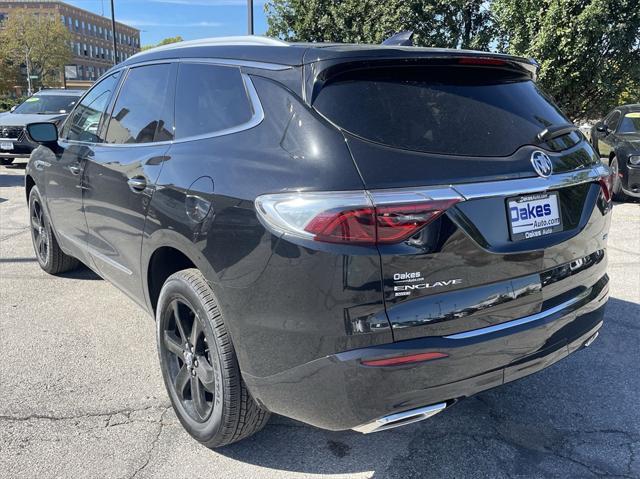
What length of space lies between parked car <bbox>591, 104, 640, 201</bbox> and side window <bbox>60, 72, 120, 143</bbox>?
7.90m

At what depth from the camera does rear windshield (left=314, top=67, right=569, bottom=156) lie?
2.08 metres

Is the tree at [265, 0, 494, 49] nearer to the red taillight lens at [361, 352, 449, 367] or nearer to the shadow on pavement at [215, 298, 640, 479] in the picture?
the shadow on pavement at [215, 298, 640, 479]

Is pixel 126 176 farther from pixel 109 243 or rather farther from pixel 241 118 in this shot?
pixel 241 118

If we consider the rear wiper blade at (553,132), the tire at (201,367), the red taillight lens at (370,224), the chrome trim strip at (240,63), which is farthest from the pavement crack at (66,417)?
the rear wiper blade at (553,132)

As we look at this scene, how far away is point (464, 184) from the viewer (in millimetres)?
2035

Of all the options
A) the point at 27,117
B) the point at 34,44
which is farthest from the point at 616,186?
the point at 34,44

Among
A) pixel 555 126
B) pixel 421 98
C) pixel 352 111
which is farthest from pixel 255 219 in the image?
pixel 555 126

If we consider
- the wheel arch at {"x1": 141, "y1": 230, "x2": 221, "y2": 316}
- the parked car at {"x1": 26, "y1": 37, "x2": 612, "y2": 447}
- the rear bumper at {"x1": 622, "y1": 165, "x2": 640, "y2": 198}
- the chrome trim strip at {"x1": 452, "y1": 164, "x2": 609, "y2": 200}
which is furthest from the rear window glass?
the wheel arch at {"x1": 141, "y1": 230, "x2": 221, "y2": 316}

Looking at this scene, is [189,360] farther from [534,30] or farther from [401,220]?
[534,30]

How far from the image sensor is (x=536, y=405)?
3070 millimetres

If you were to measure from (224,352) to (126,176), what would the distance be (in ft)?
4.22

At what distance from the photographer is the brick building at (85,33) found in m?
99.4

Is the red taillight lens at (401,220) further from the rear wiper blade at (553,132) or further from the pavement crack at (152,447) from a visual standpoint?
the pavement crack at (152,447)

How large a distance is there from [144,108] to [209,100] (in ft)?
2.50
